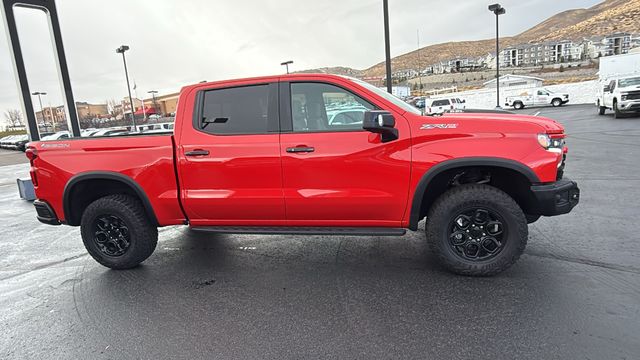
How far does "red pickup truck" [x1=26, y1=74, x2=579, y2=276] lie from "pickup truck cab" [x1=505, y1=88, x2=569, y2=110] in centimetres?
3761

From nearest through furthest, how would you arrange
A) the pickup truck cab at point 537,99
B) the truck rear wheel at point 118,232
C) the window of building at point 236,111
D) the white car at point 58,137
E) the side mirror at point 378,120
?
the side mirror at point 378,120
the window of building at point 236,111
the truck rear wheel at point 118,232
the white car at point 58,137
the pickup truck cab at point 537,99

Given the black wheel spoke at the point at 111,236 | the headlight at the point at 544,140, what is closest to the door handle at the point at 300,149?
the headlight at the point at 544,140

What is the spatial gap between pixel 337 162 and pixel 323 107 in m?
0.63

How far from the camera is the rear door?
384cm

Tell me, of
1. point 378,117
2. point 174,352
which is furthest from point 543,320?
point 174,352

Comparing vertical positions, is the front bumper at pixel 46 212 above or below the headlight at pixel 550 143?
below

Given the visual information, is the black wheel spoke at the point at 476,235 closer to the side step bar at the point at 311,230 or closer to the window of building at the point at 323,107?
the side step bar at the point at 311,230

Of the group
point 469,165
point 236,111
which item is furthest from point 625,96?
point 236,111

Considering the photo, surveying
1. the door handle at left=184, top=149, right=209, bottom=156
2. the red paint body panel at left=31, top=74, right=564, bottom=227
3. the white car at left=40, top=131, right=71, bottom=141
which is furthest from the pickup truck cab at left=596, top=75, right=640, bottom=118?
the white car at left=40, top=131, right=71, bottom=141

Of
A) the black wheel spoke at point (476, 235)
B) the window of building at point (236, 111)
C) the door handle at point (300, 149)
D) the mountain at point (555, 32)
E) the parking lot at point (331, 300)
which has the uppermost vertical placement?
the mountain at point (555, 32)

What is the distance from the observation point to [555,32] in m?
153

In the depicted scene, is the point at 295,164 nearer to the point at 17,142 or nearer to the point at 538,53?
the point at 17,142

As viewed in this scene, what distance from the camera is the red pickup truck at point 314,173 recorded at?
11.4ft

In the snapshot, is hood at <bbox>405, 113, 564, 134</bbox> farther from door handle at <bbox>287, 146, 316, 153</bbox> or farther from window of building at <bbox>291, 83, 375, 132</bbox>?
door handle at <bbox>287, 146, 316, 153</bbox>
